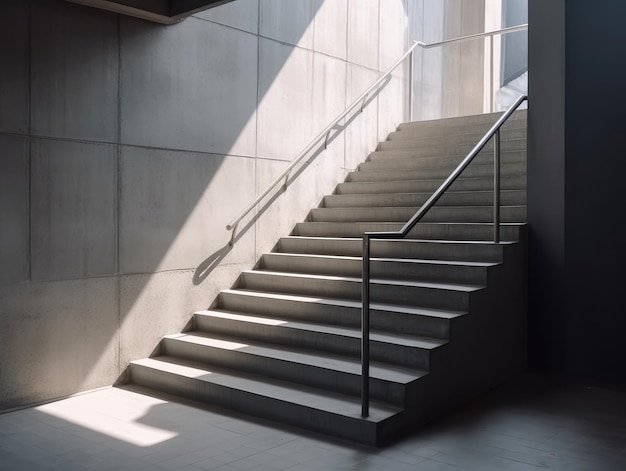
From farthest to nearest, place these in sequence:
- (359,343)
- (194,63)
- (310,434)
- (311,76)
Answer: (311,76)
(194,63)
(359,343)
(310,434)

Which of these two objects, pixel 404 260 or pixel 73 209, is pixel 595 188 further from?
pixel 73 209

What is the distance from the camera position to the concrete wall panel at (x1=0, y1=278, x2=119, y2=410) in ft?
15.1

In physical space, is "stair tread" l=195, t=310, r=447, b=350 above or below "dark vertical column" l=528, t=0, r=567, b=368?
below

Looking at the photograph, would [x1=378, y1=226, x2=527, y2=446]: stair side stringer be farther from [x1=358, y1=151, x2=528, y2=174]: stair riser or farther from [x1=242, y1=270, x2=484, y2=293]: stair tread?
[x1=358, y1=151, x2=528, y2=174]: stair riser

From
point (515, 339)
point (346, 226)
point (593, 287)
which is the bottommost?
point (515, 339)

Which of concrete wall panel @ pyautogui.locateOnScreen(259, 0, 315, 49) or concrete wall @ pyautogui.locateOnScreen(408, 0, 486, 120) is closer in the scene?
concrete wall panel @ pyautogui.locateOnScreen(259, 0, 315, 49)

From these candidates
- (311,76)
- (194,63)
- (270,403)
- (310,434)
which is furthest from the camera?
(311,76)

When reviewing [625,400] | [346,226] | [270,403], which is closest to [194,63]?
[346,226]

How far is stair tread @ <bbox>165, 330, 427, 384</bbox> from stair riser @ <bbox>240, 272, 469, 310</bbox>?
0.49 metres

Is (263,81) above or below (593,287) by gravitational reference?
above

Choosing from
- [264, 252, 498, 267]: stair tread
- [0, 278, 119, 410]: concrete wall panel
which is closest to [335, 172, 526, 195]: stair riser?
[264, 252, 498, 267]: stair tread

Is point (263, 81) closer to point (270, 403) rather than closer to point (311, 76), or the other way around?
point (311, 76)

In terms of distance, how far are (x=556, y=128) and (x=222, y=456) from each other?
12.6 ft

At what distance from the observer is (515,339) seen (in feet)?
18.0
